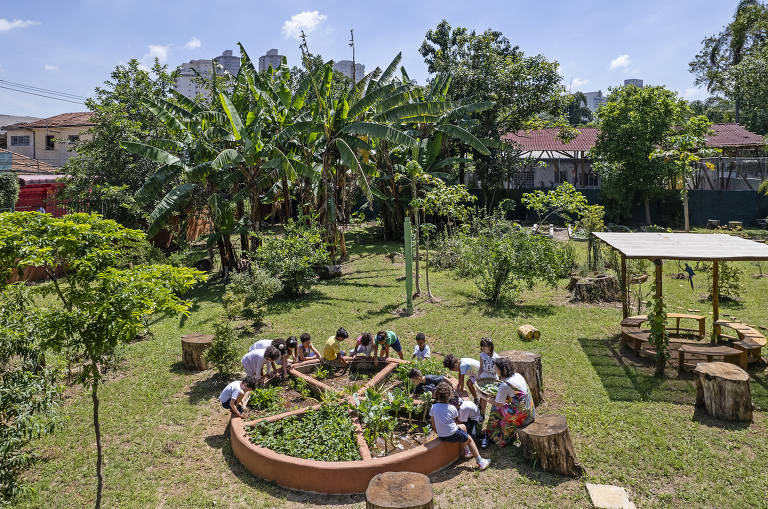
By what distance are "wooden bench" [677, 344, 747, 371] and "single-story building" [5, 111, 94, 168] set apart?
3946 cm

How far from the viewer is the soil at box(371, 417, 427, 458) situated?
22.3 ft

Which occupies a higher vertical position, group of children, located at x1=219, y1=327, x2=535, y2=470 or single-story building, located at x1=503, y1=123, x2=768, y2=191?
single-story building, located at x1=503, y1=123, x2=768, y2=191

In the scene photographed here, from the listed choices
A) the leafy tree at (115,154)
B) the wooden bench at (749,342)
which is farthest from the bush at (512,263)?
the leafy tree at (115,154)

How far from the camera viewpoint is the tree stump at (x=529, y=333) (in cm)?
1070

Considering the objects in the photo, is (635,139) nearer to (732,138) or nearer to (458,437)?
(732,138)

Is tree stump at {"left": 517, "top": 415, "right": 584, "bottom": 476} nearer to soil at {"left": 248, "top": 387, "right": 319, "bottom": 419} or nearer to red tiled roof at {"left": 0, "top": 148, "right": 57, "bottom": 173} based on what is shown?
soil at {"left": 248, "top": 387, "right": 319, "bottom": 419}

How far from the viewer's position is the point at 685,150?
61.2ft

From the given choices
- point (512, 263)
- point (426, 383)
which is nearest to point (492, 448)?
point (426, 383)

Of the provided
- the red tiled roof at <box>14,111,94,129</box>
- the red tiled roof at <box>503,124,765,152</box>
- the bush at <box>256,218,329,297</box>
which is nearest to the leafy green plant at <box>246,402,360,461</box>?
the bush at <box>256,218,329,297</box>

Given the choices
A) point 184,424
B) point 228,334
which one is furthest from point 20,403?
point 228,334

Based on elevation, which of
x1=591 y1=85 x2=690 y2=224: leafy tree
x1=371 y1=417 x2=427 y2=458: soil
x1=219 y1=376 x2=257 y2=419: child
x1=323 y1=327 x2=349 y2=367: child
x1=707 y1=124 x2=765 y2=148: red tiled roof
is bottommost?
x1=371 y1=417 x2=427 y2=458: soil

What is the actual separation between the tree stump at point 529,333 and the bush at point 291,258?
21.5 feet

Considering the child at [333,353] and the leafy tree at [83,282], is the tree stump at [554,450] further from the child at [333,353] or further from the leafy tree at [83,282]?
the leafy tree at [83,282]

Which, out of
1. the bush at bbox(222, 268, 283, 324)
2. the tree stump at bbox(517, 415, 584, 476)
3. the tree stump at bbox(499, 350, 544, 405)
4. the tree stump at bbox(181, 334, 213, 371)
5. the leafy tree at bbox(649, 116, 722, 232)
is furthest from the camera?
the leafy tree at bbox(649, 116, 722, 232)
